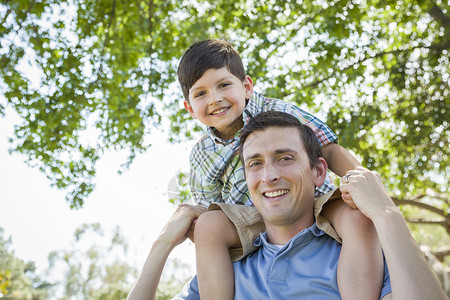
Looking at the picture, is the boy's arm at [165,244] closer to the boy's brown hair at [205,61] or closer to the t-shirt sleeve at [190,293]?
the t-shirt sleeve at [190,293]

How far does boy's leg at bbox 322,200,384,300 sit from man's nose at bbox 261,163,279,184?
0.34 meters

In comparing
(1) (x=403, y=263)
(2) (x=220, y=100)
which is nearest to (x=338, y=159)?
(2) (x=220, y=100)

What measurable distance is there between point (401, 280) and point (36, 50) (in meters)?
6.86

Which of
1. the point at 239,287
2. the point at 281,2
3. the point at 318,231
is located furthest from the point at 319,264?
the point at 281,2

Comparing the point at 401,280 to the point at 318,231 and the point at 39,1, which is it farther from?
the point at 39,1

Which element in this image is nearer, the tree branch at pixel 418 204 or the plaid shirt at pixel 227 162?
the plaid shirt at pixel 227 162

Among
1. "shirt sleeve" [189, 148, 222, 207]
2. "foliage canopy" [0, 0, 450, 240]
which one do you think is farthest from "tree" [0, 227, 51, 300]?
"shirt sleeve" [189, 148, 222, 207]

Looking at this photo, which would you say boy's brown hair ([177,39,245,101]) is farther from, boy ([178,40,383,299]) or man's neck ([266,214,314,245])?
man's neck ([266,214,314,245])

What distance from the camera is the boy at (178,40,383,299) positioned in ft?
5.83

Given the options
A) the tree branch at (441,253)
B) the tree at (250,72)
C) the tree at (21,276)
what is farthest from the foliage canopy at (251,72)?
the tree at (21,276)

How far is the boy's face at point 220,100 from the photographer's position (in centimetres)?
257

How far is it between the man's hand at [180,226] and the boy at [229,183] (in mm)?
150

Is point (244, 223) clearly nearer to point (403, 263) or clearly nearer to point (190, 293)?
point (190, 293)

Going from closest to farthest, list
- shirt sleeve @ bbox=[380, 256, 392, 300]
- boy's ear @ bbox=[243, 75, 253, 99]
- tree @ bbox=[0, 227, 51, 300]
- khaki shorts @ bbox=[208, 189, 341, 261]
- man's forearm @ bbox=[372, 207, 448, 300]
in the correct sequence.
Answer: man's forearm @ bbox=[372, 207, 448, 300] → shirt sleeve @ bbox=[380, 256, 392, 300] → khaki shorts @ bbox=[208, 189, 341, 261] → boy's ear @ bbox=[243, 75, 253, 99] → tree @ bbox=[0, 227, 51, 300]
